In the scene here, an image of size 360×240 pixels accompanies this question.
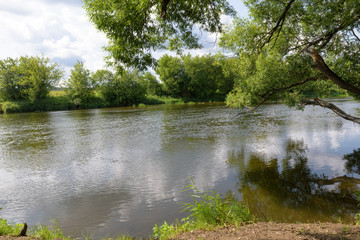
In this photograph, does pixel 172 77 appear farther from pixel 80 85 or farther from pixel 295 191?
pixel 295 191

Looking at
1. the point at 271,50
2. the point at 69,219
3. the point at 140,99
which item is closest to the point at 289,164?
the point at 271,50

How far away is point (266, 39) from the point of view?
33.8 ft

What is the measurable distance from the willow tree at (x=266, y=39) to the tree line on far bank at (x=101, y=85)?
42.7 m

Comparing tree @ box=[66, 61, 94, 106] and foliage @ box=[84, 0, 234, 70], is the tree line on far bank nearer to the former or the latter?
tree @ box=[66, 61, 94, 106]

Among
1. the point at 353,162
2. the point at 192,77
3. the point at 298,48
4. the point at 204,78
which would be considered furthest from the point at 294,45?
→ the point at 204,78

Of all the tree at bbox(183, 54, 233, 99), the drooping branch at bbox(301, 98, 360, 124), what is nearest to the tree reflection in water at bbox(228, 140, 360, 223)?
the drooping branch at bbox(301, 98, 360, 124)

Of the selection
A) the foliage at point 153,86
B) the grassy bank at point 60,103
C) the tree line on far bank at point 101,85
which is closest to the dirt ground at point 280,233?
the tree line on far bank at point 101,85

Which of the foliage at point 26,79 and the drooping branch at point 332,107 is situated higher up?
the foliage at point 26,79

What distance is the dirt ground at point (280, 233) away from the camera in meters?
4.12

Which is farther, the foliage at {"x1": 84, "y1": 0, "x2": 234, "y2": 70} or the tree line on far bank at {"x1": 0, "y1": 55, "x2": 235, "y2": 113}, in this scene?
the tree line on far bank at {"x1": 0, "y1": 55, "x2": 235, "y2": 113}

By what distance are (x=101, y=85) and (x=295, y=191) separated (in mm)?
65358

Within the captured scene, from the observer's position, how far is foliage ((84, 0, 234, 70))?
6824 mm

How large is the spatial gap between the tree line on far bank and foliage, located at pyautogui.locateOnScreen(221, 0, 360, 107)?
42398 millimetres

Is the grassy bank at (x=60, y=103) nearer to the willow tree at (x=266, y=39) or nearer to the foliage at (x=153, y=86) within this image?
the foliage at (x=153, y=86)
